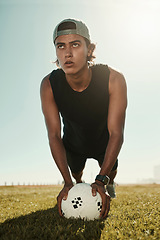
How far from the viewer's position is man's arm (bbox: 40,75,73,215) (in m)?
4.09

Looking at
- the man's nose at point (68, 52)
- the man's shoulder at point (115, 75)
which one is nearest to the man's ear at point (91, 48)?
the man's shoulder at point (115, 75)

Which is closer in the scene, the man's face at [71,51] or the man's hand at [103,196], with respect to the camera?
the man's hand at [103,196]

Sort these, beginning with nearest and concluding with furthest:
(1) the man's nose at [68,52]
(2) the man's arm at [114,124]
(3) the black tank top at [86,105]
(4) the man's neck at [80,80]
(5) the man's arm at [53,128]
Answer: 1. (2) the man's arm at [114,124]
2. (1) the man's nose at [68,52]
3. (5) the man's arm at [53,128]
4. (4) the man's neck at [80,80]
5. (3) the black tank top at [86,105]

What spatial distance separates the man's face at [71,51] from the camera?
3867 millimetres

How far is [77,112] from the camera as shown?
477 centimetres

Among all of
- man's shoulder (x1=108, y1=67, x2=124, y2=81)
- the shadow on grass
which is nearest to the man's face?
man's shoulder (x1=108, y1=67, x2=124, y2=81)

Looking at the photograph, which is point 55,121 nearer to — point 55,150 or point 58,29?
point 55,150

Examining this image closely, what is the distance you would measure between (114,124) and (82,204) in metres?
1.58

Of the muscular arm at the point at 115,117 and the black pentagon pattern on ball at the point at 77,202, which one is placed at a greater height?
the muscular arm at the point at 115,117

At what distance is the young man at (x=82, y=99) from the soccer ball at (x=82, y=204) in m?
0.11

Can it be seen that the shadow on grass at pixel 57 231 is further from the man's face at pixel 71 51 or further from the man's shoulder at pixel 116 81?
the man's face at pixel 71 51

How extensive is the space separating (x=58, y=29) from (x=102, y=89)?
1.47 m

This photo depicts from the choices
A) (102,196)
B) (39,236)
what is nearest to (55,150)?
(102,196)

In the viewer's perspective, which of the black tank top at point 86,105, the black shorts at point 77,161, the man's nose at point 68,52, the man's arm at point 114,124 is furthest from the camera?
the black shorts at point 77,161
